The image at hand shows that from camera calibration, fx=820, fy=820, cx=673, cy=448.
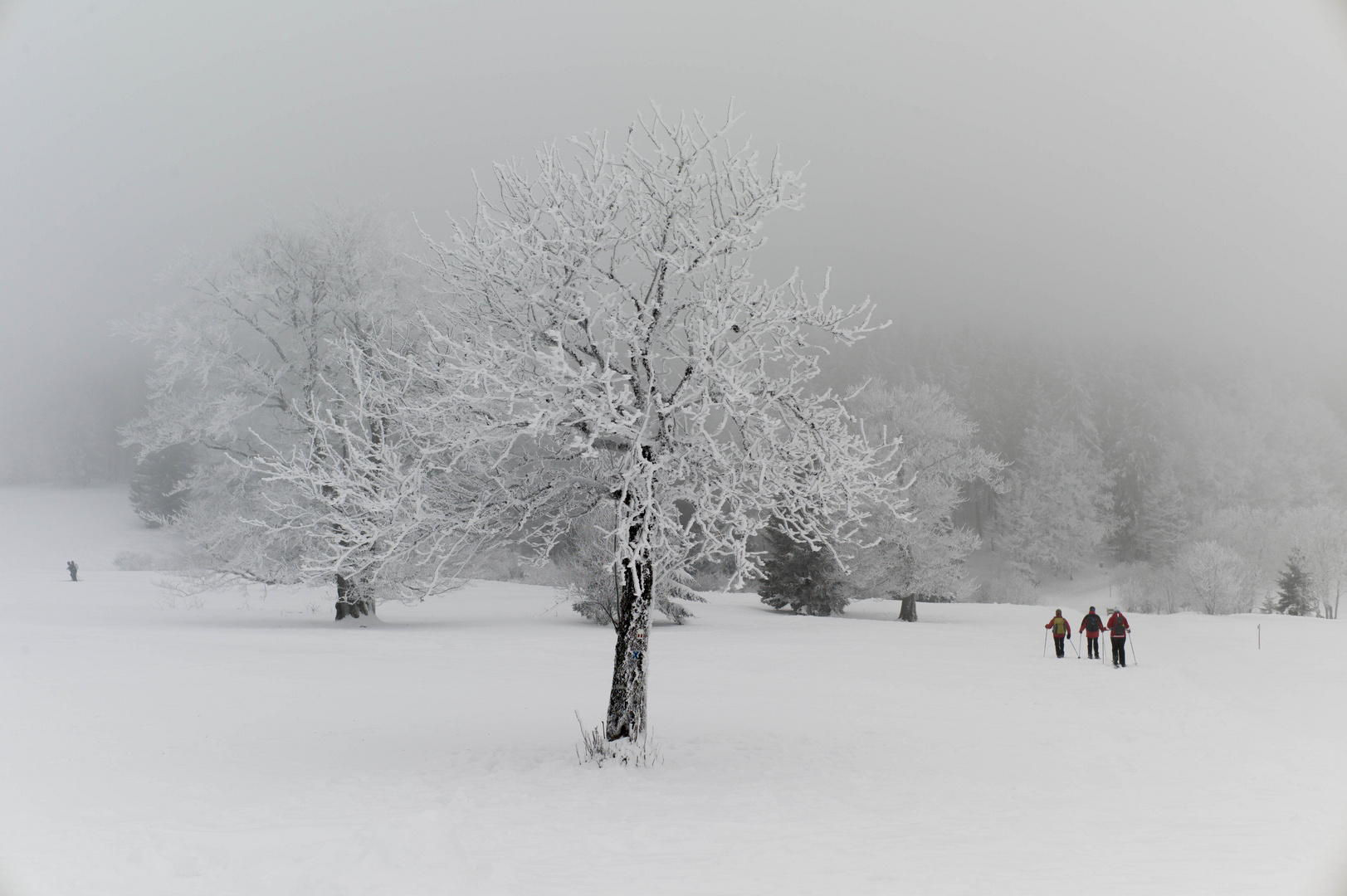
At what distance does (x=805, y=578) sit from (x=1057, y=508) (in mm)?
31773

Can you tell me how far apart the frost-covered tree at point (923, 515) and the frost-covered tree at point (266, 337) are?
Result: 1849 centimetres

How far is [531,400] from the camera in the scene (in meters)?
8.68

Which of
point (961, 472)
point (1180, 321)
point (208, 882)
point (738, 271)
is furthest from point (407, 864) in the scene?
point (1180, 321)

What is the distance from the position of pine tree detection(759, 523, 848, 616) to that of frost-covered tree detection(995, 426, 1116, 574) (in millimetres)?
28491

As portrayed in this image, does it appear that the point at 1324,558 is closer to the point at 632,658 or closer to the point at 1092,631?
the point at 1092,631

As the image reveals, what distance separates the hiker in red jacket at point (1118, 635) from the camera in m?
19.6

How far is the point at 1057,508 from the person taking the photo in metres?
57.1

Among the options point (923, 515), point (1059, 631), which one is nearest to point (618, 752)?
point (1059, 631)

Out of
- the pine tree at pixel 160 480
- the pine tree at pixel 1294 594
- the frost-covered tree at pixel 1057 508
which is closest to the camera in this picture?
the pine tree at pixel 1294 594

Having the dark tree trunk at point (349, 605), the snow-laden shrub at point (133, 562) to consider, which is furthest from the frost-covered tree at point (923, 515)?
the snow-laden shrub at point (133, 562)

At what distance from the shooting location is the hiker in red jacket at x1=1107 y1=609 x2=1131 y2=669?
19.6 meters

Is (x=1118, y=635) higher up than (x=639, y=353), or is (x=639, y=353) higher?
(x=639, y=353)

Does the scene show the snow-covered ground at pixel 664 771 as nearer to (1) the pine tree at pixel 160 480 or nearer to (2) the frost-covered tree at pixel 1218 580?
(2) the frost-covered tree at pixel 1218 580

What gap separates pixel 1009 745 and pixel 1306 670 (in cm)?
1410
